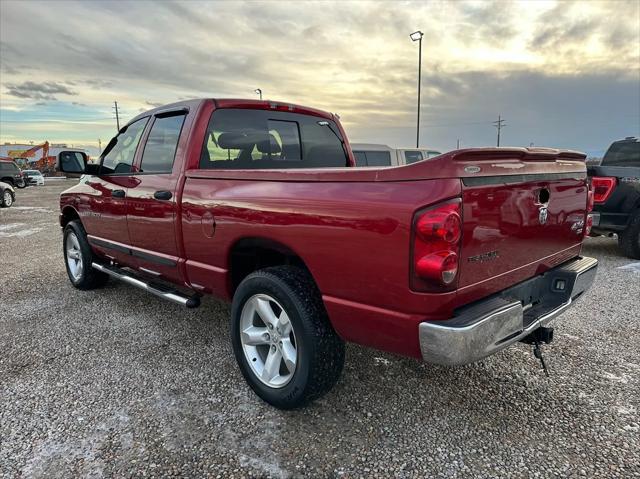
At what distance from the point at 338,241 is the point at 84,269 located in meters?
3.93

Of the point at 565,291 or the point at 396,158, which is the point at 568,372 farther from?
the point at 396,158

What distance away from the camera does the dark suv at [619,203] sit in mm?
6421

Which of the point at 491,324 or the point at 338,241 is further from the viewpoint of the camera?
the point at 338,241

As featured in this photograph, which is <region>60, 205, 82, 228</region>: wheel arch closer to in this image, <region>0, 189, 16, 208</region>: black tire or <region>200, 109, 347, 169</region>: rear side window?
<region>200, 109, 347, 169</region>: rear side window

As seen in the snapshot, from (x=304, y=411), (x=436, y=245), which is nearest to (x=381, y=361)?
(x=304, y=411)

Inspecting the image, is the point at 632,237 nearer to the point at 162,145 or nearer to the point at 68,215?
Result: the point at 162,145

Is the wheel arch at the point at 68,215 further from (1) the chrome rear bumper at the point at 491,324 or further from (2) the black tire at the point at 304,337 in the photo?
(1) the chrome rear bumper at the point at 491,324

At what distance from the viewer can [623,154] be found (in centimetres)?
798

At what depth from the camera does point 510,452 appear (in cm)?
235

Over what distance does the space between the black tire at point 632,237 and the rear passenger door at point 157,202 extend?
21.2 feet

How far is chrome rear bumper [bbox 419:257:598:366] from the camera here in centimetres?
202

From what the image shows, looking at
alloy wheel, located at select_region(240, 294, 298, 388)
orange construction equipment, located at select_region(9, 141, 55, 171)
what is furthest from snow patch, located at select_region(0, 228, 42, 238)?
orange construction equipment, located at select_region(9, 141, 55, 171)

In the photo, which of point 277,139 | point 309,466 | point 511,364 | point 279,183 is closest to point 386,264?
point 279,183

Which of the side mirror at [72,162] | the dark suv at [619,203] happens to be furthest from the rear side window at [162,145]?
the dark suv at [619,203]
